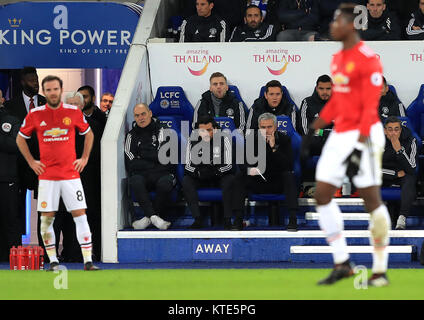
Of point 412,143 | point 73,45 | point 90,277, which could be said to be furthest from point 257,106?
point 90,277

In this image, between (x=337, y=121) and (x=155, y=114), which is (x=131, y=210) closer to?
(x=155, y=114)

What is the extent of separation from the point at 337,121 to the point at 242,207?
4077 mm

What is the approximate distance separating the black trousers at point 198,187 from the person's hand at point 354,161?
4.12 m

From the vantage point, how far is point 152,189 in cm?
1096

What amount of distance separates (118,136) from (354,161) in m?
4.82

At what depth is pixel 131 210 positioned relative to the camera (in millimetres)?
11164

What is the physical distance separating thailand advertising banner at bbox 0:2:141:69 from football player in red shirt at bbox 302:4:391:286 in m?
7.22

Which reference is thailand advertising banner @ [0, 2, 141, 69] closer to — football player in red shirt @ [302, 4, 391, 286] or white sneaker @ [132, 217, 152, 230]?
white sneaker @ [132, 217, 152, 230]

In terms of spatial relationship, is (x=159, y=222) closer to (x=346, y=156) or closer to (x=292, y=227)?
(x=292, y=227)

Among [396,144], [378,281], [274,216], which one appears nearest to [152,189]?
[274,216]

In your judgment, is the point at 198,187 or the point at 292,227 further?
the point at 198,187

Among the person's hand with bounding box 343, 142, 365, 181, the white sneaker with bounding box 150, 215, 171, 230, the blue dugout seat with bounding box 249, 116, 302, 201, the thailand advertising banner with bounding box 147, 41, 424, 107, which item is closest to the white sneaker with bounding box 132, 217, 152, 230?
the white sneaker with bounding box 150, 215, 171, 230

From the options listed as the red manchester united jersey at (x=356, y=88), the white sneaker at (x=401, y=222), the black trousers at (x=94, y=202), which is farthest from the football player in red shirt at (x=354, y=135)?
the black trousers at (x=94, y=202)

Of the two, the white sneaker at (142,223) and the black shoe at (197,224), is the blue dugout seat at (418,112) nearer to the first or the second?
the black shoe at (197,224)
